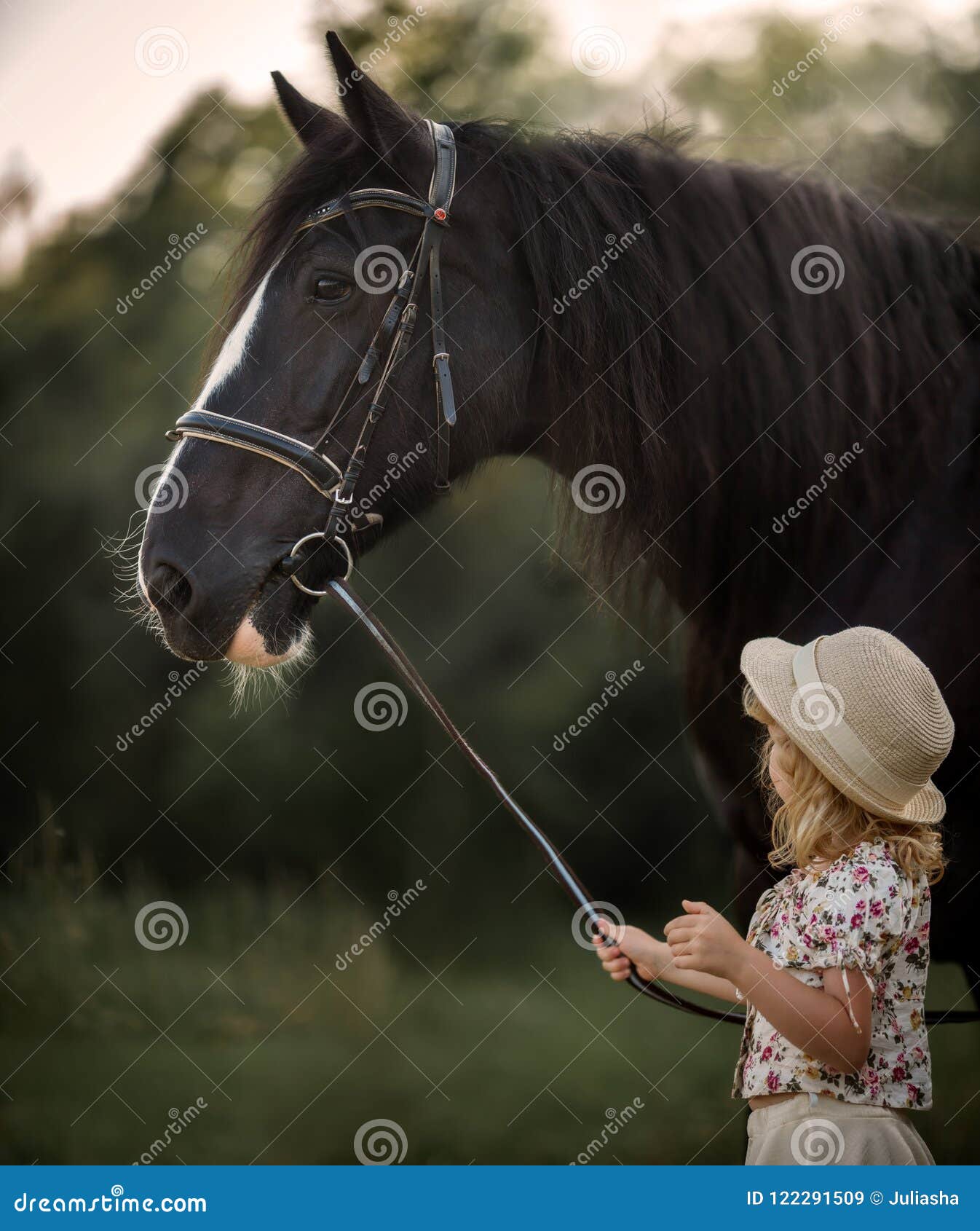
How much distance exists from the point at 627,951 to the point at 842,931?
0.29 metres

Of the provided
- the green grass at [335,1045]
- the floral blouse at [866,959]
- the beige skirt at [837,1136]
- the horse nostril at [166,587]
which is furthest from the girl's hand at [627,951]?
the green grass at [335,1045]

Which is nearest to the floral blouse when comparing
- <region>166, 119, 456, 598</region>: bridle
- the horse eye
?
<region>166, 119, 456, 598</region>: bridle

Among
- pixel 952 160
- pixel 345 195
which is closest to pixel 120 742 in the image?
pixel 345 195

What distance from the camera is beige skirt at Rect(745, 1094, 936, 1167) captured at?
1.49 meters

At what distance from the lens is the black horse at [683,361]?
209 cm

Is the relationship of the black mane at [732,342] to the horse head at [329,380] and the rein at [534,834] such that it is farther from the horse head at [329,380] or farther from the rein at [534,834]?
the rein at [534,834]

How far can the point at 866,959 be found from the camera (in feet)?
4.66

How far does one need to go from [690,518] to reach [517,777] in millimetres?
2412

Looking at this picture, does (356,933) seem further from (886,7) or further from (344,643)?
(886,7)

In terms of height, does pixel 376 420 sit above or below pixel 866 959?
above

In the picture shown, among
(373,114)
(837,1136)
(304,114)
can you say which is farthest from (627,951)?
(304,114)

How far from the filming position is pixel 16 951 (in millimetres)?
4281

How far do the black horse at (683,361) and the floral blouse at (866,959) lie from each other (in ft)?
2.21

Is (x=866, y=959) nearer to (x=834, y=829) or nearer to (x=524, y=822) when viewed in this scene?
(x=834, y=829)
